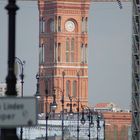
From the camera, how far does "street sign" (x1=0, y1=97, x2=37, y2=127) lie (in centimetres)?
2355

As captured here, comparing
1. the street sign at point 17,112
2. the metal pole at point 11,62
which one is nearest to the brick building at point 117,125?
the metal pole at point 11,62

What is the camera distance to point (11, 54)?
24.1 m

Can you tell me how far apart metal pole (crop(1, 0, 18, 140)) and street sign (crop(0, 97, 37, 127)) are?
341 millimetres

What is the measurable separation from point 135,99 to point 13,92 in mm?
65908

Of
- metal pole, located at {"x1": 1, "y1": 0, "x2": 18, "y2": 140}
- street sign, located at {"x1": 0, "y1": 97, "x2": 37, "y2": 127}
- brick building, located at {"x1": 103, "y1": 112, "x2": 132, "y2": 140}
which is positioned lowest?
street sign, located at {"x1": 0, "y1": 97, "x2": 37, "y2": 127}

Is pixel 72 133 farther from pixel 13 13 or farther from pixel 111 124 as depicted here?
pixel 13 13

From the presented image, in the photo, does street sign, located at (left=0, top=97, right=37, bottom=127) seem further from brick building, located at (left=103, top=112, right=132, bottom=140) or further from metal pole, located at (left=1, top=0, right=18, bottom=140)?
brick building, located at (left=103, top=112, right=132, bottom=140)

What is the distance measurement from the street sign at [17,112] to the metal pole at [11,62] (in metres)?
0.34

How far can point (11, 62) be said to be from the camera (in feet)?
79.7

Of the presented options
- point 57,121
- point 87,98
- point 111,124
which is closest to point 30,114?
point 57,121

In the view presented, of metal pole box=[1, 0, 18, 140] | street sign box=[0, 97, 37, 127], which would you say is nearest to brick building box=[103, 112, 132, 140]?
metal pole box=[1, 0, 18, 140]

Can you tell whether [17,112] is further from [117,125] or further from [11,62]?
[117,125]

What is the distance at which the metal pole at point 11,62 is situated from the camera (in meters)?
23.9

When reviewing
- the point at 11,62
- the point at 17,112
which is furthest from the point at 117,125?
the point at 17,112
